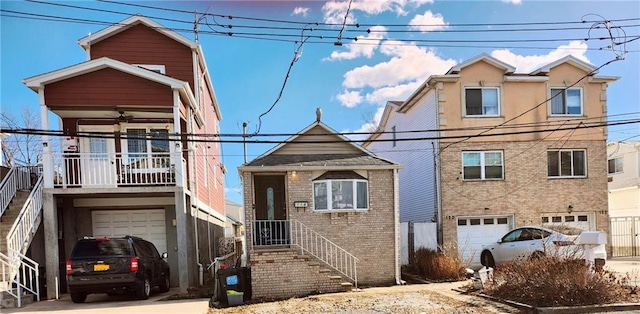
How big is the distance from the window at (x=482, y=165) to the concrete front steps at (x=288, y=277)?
7.41 metres

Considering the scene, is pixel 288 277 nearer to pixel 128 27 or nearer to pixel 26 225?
pixel 26 225

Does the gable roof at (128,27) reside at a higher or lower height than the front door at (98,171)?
higher

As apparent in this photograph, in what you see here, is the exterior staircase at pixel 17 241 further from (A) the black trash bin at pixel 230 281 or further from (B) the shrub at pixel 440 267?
(B) the shrub at pixel 440 267

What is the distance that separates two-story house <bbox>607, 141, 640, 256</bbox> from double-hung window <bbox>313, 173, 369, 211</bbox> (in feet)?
39.3

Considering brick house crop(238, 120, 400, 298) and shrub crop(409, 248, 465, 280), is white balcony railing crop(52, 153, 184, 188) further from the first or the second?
shrub crop(409, 248, 465, 280)

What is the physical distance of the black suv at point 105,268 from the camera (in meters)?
8.72

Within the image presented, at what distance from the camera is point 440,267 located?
1203 cm

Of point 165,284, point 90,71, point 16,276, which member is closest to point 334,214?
point 165,284

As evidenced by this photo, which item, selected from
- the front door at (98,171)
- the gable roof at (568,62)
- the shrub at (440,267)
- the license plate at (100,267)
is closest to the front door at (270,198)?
the front door at (98,171)

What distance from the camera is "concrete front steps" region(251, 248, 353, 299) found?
10430 mm

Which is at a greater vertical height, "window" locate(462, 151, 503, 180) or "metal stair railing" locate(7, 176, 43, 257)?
"window" locate(462, 151, 503, 180)

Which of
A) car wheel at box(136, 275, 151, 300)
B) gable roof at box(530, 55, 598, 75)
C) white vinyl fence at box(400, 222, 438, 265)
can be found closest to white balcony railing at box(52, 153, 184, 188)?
car wheel at box(136, 275, 151, 300)

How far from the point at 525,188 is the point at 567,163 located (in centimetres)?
228

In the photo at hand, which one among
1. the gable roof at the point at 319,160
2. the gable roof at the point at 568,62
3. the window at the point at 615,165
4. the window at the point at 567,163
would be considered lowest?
the window at the point at 615,165
